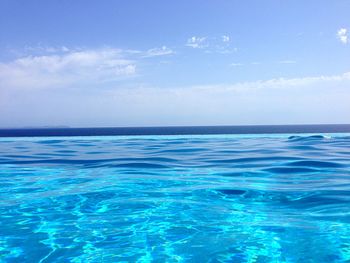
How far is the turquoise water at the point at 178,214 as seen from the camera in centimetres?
395

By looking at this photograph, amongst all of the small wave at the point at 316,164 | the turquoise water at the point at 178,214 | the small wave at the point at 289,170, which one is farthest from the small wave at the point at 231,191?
the small wave at the point at 316,164

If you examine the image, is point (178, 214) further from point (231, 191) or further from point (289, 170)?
point (289, 170)

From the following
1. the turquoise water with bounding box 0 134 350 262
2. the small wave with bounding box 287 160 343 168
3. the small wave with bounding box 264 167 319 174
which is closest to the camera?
the turquoise water with bounding box 0 134 350 262

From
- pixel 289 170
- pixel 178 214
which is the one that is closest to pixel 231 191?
pixel 178 214

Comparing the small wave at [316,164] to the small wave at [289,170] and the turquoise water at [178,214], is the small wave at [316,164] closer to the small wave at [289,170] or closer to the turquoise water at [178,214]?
the turquoise water at [178,214]

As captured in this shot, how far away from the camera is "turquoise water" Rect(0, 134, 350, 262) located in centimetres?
395

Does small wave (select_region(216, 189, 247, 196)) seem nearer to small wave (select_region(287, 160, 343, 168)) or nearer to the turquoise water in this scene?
the turquoise water

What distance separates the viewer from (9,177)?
8.50 m

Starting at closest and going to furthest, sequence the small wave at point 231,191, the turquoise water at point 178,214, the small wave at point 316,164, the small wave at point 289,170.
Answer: the turquoise water at point 178,214, the small wave at point 231,191, the small wave at point 289,170, the small wave at point 316,164

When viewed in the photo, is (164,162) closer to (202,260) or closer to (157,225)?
(157,225)

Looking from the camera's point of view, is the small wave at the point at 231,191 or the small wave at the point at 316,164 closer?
the small wave at the point at 231,191

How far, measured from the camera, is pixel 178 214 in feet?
17.2

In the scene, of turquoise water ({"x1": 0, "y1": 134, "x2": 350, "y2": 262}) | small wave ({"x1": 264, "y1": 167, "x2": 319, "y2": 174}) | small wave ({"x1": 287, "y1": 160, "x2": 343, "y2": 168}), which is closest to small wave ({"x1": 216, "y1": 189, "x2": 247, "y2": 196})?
turquoise water ({"x1": 0, "y1": 134, "x2": 350, "y2": 262})

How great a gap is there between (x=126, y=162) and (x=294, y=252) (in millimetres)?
7143
